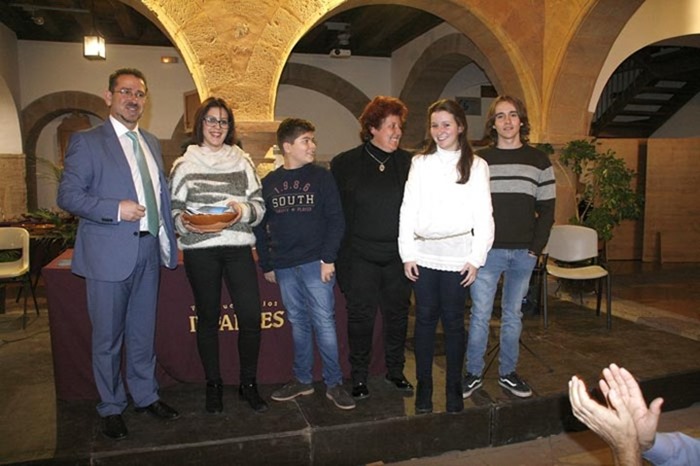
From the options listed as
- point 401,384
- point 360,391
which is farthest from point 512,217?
point 360,391

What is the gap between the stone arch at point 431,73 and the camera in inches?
303

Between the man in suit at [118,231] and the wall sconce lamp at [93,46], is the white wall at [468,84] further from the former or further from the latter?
the man in suit at [118,231]

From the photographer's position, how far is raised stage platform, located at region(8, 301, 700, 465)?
2.47 m

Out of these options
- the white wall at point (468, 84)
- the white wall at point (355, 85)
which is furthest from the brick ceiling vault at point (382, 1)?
the white wall at point (468, 84)

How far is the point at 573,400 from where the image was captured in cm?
124

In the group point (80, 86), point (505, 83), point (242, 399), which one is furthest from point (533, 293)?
point (80, 86)

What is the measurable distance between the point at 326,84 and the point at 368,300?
7630mm

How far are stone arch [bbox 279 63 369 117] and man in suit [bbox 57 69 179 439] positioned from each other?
730cm

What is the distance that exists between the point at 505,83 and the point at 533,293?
94.3 inches

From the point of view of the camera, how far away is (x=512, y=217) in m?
2.88

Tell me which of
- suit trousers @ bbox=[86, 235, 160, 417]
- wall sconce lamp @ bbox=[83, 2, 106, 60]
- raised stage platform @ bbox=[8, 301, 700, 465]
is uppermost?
wall sconce lamp @ bbox=[83, 2, 106, 60]

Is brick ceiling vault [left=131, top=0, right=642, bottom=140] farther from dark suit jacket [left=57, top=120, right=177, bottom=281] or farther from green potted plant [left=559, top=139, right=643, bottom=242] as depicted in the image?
dark suit jacket [left=57, top=120, right=177, bottom=281]

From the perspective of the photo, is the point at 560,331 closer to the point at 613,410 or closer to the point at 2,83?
the point at 613,410

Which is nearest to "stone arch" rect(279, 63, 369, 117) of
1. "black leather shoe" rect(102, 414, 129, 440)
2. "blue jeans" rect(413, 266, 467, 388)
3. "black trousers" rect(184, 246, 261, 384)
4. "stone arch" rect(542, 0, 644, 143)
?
"stone arch" rect(542, 0, 644, 143)
